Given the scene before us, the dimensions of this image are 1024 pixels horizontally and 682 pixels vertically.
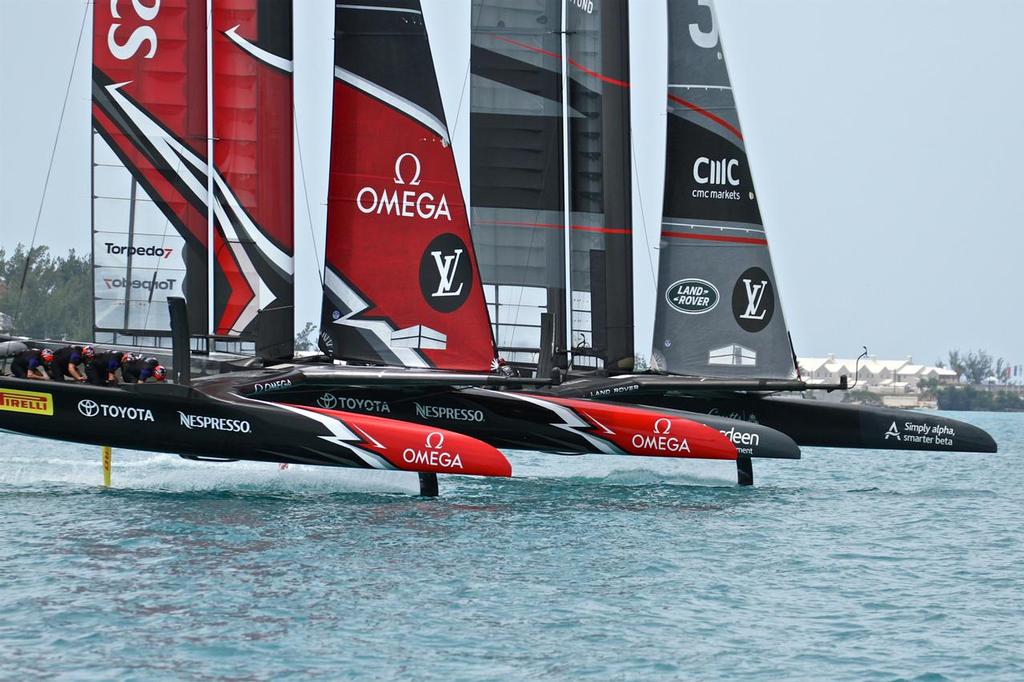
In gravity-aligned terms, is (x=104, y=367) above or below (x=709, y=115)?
below

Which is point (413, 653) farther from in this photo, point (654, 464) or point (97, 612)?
point (654, 464)

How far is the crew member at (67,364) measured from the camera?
583 inches

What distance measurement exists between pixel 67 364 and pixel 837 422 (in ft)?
30.8

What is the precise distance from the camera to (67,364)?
1484cm

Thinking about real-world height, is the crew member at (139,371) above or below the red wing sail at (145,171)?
below

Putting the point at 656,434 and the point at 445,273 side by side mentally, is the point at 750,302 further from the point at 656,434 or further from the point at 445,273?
the point at 445,273

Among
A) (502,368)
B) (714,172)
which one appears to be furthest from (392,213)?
(714,172)

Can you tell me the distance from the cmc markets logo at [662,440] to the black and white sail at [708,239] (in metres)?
2.27

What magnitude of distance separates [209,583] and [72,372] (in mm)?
5493

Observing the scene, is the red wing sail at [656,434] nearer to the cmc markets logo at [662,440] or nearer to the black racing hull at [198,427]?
the cmc markets logo at [662,440]

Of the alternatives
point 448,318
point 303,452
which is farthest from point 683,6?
point 303,452

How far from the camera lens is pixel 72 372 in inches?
583

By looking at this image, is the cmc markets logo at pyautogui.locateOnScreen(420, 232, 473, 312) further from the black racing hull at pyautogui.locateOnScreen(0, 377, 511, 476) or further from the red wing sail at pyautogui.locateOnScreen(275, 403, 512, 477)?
the black racing hull at pyautogui.locateOnScreen(0, 377, 511, 476)

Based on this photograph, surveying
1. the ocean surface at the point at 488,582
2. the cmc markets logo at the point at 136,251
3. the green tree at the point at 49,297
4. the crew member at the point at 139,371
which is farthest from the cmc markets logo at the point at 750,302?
the green tree at the point at 49,297
